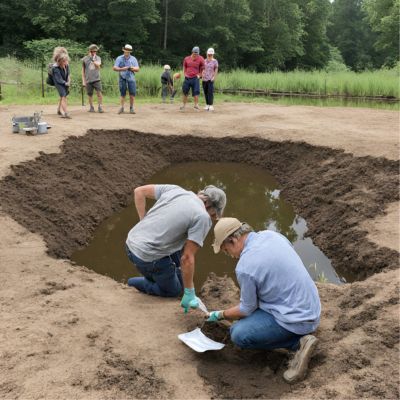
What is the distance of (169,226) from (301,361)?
58.2 inches

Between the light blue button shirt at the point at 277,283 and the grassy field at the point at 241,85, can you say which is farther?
the grassy field at the point at 241,85

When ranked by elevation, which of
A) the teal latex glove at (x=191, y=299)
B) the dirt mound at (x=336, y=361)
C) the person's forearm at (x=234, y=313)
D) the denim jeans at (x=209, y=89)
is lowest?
the dirt mound at (x=336, y=361)

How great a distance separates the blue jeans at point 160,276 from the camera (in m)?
4.27

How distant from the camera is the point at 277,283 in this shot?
131 inches

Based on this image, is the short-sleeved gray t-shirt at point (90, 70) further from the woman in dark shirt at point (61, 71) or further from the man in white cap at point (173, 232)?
the man in white cap at point (173, 232)

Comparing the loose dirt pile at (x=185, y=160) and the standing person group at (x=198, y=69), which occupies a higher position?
the standing person group at (x=198, y=69)

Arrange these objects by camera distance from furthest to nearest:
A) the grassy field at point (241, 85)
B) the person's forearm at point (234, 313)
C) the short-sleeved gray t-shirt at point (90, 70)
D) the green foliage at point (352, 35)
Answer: the green foliage at point (352, 35), the grassy field at point (241, 85), the short-sleeved gray t-shirt at point (90, 70), the person's forearm at point (234, 313)

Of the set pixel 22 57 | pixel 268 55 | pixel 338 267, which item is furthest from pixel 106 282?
pixel 268 55

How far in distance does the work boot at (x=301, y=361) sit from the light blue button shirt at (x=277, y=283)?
92 mm

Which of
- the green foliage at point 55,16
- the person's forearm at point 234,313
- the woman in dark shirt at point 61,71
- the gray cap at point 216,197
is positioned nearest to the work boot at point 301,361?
the person's forearm at point 234,313

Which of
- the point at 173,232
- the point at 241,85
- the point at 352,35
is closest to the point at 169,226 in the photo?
the point at 173,232

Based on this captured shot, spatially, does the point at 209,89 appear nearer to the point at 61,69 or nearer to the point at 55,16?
the point at 61,69

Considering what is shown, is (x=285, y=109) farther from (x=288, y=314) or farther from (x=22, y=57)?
(x=22, y=57)

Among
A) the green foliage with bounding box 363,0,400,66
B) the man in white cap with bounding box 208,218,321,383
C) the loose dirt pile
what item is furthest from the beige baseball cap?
the green foliage with bounding box 363,0,400,66
